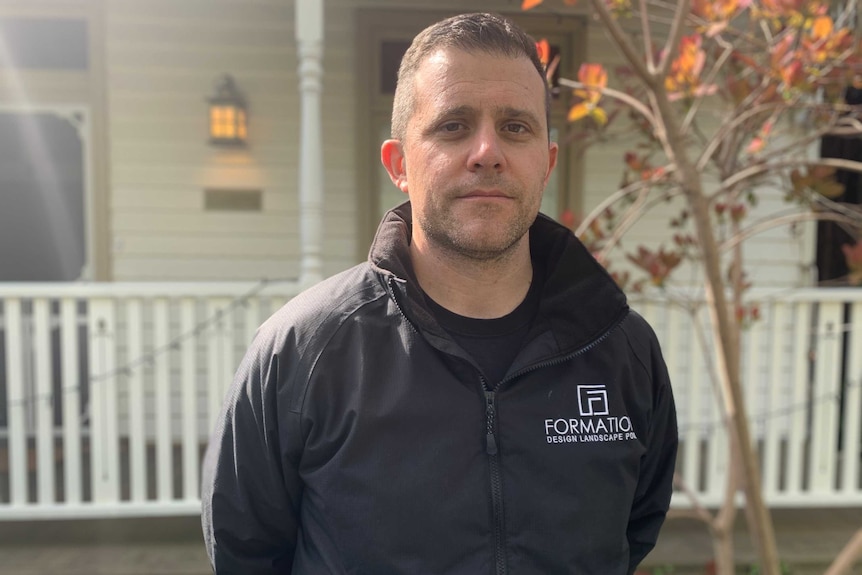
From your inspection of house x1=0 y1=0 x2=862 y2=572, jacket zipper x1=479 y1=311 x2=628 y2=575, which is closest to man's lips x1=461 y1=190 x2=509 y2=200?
jacket zipper x1=479 y1=311 x2=628 y2=575

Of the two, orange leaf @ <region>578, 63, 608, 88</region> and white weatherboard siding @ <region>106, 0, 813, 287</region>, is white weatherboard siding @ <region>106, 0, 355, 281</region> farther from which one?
orange leaf @ <region>578, 63, 608, 88</region>

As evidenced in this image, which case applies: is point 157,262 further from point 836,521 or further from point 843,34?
point 836,521

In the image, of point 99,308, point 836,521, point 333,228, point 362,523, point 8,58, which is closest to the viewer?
point 362,523

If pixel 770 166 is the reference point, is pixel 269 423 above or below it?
below

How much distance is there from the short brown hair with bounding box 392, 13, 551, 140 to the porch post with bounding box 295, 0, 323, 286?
2.56m

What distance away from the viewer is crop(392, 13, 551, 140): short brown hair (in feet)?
4.50

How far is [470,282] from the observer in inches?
55.7

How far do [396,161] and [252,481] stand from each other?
29.9 inches

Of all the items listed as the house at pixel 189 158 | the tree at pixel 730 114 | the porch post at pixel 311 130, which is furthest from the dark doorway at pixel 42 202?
the tree at pixel 730 114

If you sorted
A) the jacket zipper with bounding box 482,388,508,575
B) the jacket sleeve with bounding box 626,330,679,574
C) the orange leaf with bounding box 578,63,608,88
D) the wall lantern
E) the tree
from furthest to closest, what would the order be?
the wall lantern < the orange leaf with bounding box 578,63,608,88 < the tree < the jacket sleeve with bounding box 626,330,679,574 < the jacket zipper with bounding box 482,388,508,575

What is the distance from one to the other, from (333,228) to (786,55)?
11.2 ft

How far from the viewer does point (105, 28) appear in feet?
15.9

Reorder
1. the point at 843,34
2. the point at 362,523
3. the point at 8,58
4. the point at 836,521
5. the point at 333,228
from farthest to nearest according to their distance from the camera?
the point at 333,228 < the point at 8,58 < the point at 836,521 < the point at 843,34 < the point at 362,523

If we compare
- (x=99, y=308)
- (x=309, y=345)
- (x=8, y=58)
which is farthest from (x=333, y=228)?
(x=309, y=345)
